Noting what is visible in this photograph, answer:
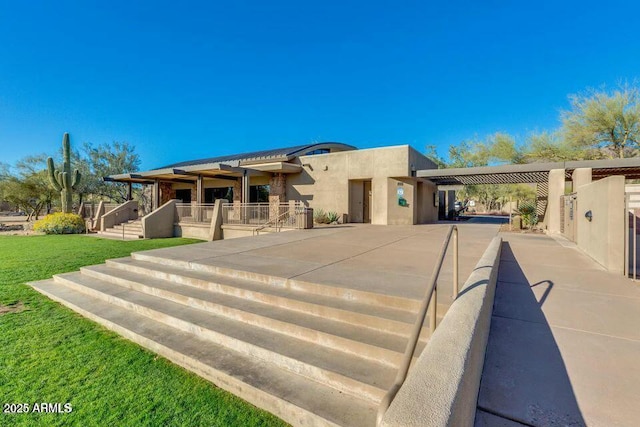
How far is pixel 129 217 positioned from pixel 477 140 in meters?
34.6

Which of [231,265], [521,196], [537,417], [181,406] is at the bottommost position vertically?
[181,406]

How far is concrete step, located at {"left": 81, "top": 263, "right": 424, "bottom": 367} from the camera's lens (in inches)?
109

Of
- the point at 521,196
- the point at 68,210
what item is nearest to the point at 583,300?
the point at 68,210

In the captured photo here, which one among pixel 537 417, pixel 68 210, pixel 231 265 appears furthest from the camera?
pixel 68 210

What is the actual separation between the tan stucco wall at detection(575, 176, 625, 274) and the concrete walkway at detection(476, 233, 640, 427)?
0.68m

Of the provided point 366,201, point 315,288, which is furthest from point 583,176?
point 315,288

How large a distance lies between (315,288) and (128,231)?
1596 centimetres

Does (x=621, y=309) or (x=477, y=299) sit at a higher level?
(x=477, y=299)

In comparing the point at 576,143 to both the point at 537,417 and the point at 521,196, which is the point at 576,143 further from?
the point at 537,417

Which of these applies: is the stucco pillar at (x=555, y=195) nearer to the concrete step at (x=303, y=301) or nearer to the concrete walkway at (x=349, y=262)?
the concrete walkway at (x=349, y=262)

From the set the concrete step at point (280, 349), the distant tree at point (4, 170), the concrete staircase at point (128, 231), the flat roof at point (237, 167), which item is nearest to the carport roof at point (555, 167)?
the flat roof at point (237, 167)

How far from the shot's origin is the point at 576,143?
19.1m

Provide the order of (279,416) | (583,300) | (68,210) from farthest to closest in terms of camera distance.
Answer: (68,210) → (583,300) → (279,416)

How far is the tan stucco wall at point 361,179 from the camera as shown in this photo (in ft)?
48.5
